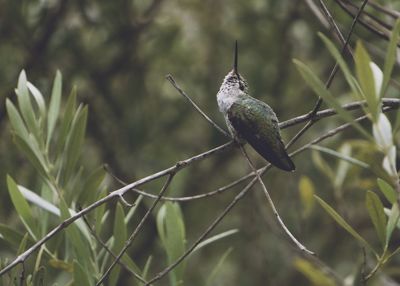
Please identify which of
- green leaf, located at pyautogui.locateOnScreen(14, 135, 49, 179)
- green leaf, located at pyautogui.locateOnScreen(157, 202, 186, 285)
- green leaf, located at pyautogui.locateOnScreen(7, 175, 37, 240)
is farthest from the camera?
green leaf, located at pyautogui.locateOnScreen(157, 202, 186, 285)

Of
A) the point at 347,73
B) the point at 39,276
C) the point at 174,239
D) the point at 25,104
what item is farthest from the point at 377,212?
the point at 25,104

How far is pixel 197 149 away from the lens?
16.4ft

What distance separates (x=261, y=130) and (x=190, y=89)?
2334 millimetres

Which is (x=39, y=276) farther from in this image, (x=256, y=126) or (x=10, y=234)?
(x=256, y=126)

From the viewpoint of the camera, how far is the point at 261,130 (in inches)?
101

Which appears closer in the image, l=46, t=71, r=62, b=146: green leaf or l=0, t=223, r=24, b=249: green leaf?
l=0, t=223, r=24, b=249: green leaf

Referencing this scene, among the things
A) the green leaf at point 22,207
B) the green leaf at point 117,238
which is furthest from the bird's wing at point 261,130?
the green leaf at point 22,207

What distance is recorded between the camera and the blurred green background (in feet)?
14.6

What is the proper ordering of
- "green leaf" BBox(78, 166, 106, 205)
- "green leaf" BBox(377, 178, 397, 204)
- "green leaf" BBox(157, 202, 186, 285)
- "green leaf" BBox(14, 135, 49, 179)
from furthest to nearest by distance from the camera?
1. "green leaf" BBox(78, 166, 106, 205)
2. "green leaf" BBox(157, 202, 186, 285)
3. "green leaf" BBox(14, 135, 49, 179)
4. "green leaf" BBox(377, 178, 397, 204)

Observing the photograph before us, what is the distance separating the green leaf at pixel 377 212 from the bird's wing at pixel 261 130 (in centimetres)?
39

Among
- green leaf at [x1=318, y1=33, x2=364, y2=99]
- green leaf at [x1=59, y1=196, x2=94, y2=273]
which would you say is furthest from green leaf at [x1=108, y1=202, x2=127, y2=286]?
green leaf at [x1=318, y1=33, x2=364, y2=99]

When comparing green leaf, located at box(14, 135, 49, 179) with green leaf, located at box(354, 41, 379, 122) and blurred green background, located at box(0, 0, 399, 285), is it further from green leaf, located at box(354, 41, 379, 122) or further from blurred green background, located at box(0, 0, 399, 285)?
blurred green background, located at box(0, 0, 399, 285)

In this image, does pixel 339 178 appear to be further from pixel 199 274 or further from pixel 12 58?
pixel 12 58

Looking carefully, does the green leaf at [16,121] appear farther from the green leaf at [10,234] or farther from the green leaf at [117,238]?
the green leaf at [117,238]
